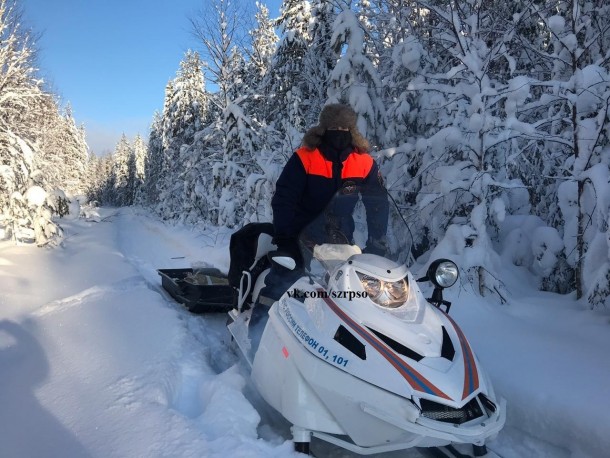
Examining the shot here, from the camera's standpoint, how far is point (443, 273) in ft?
9.59

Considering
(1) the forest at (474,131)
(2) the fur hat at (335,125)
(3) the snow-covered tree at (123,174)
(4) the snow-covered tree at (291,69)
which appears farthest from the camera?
(3) the snow-covered tree at (123,174)

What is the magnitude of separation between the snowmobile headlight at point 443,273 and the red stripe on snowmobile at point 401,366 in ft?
2.61

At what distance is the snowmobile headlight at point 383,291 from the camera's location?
8.36 feet

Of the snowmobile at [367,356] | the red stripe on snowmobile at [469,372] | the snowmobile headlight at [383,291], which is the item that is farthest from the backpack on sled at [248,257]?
the red stripe on snowmobile at [469,372]

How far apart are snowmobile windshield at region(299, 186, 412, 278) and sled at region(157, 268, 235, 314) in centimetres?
229

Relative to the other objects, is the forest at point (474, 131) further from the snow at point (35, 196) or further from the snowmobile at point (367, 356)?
the snowmobile at point (367, 356)

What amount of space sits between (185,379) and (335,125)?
2301 mm

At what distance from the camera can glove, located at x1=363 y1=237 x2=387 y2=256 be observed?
2.96 m

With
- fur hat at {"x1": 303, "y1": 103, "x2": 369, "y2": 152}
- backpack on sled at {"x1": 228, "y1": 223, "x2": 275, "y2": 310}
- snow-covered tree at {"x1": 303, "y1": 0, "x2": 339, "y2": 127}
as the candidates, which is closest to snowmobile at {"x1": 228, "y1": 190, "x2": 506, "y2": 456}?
fur hat at {"x1": 303, "y1": 103, "x2": 369, "y2": 152}

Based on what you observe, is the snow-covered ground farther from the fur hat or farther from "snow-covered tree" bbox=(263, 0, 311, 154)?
"snow-covered tree" bbox=(263, 0, 311, 154)

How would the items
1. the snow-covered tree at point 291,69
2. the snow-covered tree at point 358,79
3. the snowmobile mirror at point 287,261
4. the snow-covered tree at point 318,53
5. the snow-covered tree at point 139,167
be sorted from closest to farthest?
the snowmobile mirror at point 287,261
the snow-covered tree at point 358,79
the snow-covered tree at point 318,53
the snow-covered tree at point 291,69
the snow-covered tree at point 139,167

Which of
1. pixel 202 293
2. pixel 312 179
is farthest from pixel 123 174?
pixel 312 179

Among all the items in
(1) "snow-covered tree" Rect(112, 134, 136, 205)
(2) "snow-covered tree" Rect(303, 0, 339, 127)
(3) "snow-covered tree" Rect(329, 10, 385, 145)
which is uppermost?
(2) "snow-covered tree" Rect(303, 0, 339, 127)

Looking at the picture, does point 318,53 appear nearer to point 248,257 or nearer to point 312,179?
point 248,257
